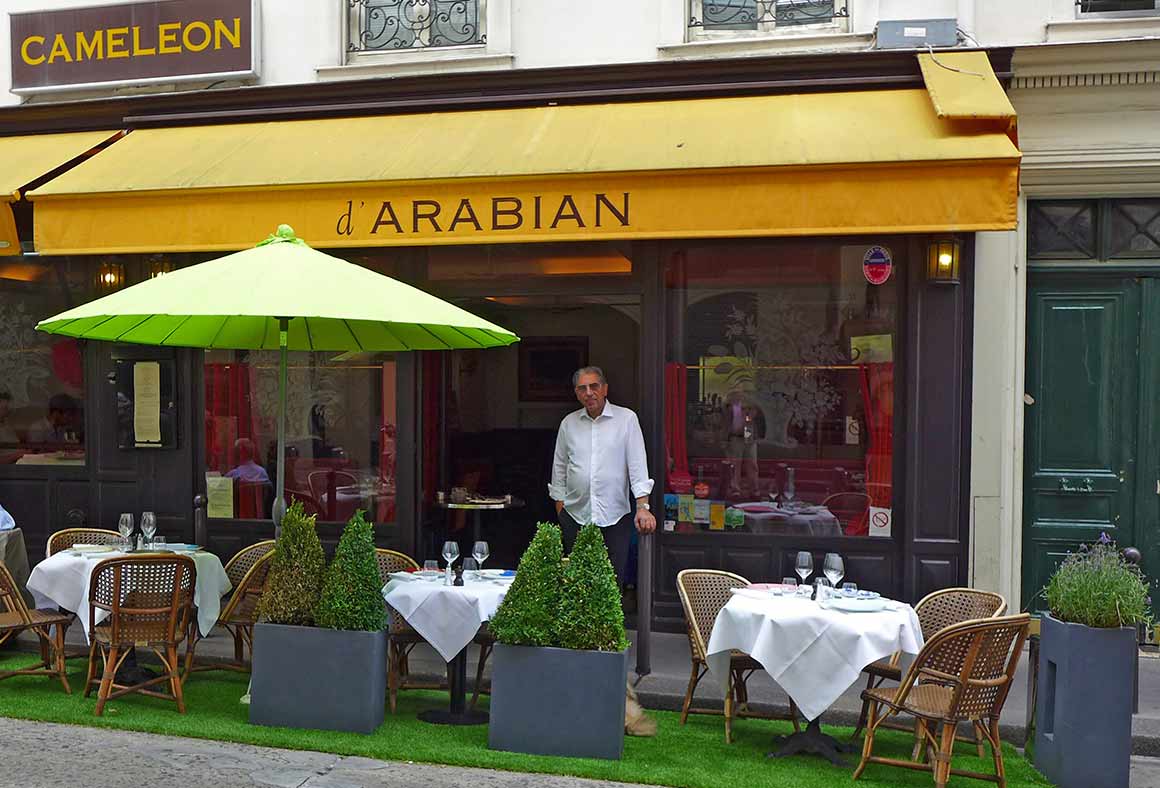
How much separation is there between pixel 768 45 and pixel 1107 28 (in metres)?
2.29

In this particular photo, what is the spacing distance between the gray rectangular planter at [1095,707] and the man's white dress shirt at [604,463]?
9.76ft

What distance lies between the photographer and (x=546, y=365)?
11016mm

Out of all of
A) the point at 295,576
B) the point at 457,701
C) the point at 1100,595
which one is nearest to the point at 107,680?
the point at 295,576

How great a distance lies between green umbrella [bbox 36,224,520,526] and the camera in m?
5.29

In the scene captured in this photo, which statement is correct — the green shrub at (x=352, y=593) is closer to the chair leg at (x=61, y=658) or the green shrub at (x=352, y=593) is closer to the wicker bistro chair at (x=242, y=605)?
the wicker bistro chair at (x=242, y=605)

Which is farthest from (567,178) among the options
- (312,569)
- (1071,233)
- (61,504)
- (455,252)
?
(61,504)

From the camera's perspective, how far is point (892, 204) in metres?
6.90

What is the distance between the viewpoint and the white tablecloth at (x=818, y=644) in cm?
554

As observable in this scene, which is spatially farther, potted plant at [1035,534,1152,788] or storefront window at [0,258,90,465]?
storefront window at [0,258,90,465]

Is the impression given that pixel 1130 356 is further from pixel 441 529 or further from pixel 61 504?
pixel 61 504

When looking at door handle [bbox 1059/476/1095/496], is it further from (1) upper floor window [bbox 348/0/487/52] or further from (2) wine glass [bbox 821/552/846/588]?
(1) upper floor window [bbox 348/0/487/52]

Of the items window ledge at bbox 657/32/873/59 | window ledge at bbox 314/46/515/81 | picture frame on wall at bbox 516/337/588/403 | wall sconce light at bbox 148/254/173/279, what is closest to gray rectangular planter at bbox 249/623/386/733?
wall sconce light at bbox 148/254/173/279

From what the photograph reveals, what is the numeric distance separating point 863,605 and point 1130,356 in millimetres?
3579

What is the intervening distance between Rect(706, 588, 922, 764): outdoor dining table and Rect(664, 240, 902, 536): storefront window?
7.68 feet
